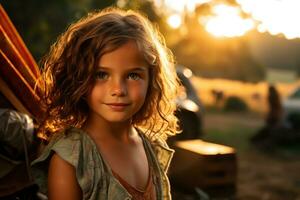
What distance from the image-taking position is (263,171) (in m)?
9.16

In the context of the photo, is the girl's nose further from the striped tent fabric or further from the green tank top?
the striped tent fabric

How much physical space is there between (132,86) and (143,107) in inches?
11.8

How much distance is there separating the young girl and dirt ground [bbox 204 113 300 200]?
5225 millimetres

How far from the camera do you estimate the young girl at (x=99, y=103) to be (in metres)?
1.92

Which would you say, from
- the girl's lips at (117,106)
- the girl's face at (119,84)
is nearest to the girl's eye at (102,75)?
the girl's face at (119,84)

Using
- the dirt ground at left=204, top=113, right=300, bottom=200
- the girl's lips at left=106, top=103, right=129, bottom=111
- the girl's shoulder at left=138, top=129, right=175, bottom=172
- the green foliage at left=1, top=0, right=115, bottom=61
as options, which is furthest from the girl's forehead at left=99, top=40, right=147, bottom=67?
the green foliage at left=1, top=0, right=115, bottom=61

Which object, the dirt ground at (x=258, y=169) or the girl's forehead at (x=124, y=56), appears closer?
the girl's forehead at (x=124, y=56)

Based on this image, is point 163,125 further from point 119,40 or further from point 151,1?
point 151,1

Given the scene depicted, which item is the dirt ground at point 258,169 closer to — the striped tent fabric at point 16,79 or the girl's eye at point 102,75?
the striped tent fabric at point 16,79

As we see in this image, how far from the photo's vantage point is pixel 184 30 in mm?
27281

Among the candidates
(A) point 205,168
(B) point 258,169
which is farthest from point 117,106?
(B) point 258,169

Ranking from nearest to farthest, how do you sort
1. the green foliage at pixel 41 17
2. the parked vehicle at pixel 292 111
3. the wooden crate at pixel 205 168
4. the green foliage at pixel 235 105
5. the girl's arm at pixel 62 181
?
the girl's arm at pixel 62 181, the wooden crate at pixel 205 168, the parked vehicle at pixel 292 111, the green foliage at pixel 41 17, the green foliage at pixel 235 105

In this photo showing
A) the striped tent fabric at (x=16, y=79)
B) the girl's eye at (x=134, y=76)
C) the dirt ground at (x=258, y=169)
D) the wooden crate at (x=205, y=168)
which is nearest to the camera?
the girl's eye at (x=134, y=76)

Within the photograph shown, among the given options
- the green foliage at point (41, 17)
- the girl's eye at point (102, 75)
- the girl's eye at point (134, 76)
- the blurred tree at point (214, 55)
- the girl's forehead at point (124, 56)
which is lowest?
the blurred tree at point (214, 55)
